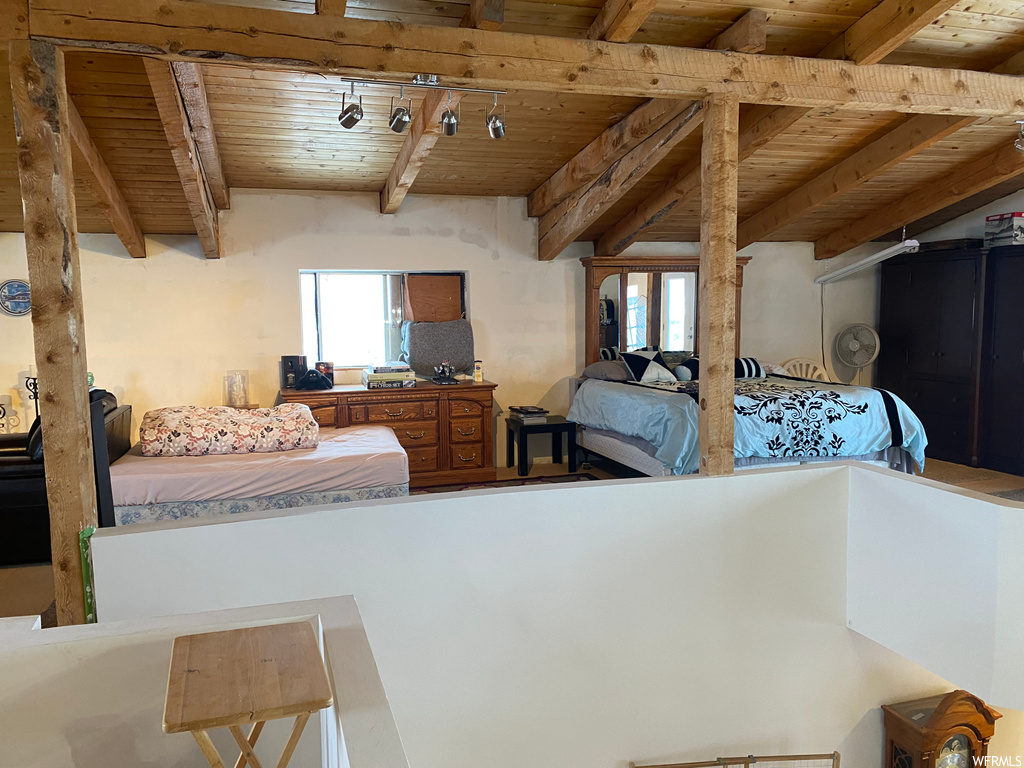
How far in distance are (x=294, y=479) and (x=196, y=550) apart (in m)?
1.45

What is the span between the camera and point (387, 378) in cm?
578

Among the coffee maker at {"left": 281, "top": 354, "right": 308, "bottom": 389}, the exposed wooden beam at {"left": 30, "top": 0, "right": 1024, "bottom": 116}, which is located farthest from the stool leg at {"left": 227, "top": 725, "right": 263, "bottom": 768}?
the coffee maker at {"left": 281, "top": 354, "right": 308, "bottom": 389}

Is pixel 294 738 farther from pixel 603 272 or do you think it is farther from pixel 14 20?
pixel 603 272

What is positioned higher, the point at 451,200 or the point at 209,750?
the point at 451,200

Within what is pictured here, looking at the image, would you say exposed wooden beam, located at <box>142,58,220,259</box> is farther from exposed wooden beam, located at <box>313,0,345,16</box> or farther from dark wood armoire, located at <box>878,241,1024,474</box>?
dark wood armoire, located at <box>878,241,1024,474</box>

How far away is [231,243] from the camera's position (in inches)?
222

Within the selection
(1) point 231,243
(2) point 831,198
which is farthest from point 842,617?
(1) point 231,243

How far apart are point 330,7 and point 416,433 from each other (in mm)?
3419

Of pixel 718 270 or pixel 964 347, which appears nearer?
pixel 718 270

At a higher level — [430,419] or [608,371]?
[608,371]

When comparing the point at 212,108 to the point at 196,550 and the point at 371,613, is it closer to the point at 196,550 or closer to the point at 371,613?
the point at 196,550

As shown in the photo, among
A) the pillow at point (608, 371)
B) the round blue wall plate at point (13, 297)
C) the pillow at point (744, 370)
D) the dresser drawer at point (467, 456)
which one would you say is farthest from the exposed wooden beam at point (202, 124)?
the pillow at point (744, 370)

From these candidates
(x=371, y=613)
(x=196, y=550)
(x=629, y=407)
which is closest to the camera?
(x=196, y=550)

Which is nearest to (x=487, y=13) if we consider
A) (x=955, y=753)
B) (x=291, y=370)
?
(x=291, y=370)
